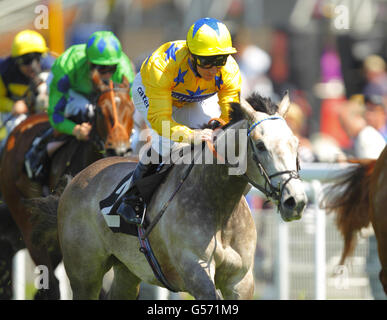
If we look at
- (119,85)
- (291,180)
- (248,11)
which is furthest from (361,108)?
(291,180)

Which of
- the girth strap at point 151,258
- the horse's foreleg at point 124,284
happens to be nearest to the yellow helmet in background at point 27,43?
the horse's foreleg at point 124,284

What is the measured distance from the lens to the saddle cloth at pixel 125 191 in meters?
5.40

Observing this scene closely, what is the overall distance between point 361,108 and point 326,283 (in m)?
2.93

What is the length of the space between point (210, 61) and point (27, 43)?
12.5ft

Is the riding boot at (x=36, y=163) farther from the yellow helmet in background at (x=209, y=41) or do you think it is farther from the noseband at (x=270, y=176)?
the noseband at (x=270, y=176)

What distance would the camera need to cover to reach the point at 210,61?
16.9 feet

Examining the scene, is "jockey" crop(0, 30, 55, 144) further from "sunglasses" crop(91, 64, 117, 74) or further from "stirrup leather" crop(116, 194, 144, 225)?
"stirrup leather" crop(116, 194, 144, 225)

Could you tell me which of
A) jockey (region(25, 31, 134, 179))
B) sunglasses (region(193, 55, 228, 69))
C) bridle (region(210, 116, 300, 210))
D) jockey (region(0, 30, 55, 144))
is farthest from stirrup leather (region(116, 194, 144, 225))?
jockey (region(0, 30, 55, 144))

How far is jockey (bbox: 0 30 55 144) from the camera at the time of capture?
853 centimetres

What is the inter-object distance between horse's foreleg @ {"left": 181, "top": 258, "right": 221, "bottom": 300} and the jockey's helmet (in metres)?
2.66

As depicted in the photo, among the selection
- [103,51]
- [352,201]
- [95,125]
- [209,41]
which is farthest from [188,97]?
[352,201]

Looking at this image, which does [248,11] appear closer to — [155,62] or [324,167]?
[324,167]

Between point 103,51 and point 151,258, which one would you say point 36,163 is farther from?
point 151,258

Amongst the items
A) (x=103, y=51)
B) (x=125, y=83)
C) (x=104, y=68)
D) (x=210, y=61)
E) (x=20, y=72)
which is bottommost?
(x=210, y=61)
